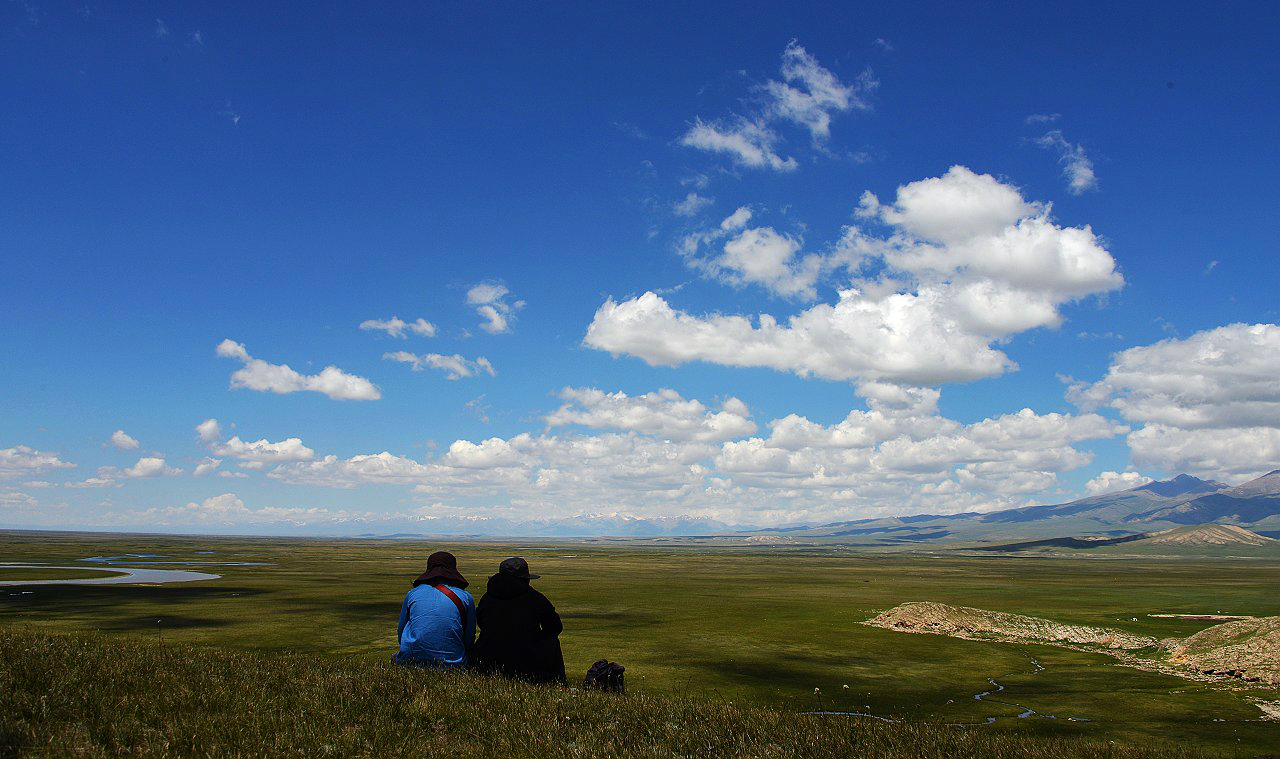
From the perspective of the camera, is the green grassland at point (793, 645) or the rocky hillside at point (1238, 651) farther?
the rocky hillside at point (1238, 651)

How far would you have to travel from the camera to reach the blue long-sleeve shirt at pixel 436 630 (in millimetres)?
11891

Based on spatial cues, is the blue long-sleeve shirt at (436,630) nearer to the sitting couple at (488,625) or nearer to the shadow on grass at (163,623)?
the sitting couple at (488,625)

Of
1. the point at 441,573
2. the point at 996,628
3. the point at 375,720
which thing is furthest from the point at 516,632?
the point at 996,628

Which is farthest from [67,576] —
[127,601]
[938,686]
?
[938,686]

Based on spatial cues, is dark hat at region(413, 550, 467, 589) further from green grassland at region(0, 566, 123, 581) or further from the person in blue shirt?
green grassland at region(0, 566, 123, 581)

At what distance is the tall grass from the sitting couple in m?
0.74

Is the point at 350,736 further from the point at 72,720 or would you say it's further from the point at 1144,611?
the point at 1144,611

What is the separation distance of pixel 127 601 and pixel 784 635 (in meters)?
47.2

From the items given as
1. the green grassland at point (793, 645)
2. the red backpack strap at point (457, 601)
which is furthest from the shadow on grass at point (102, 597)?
the red backpack strap at point (457, 601)

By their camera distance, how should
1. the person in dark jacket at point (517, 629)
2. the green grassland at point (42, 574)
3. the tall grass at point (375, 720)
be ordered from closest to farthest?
the tall grass at point (375, 720)
the person in dark jacket at point (517, 629)
the green grassland at point (42, 574)

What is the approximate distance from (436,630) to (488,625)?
844mm

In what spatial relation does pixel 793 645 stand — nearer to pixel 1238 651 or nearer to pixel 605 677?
pixel 1238 651

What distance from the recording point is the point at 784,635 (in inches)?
1491

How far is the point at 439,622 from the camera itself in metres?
11.9
